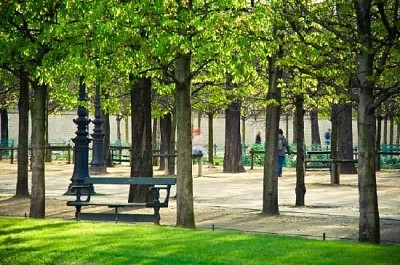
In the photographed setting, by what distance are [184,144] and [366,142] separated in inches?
124

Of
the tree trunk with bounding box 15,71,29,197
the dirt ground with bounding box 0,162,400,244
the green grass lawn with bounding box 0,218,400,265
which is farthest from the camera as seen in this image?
the tree trunk with bounding box 15,71,29,197

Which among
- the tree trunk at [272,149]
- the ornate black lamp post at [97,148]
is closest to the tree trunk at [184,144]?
the tree trunk at [272,149]

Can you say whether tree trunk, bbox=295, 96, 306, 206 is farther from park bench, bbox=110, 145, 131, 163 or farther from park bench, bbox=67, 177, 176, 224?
park bench, bbox=110, 145, 131, 163

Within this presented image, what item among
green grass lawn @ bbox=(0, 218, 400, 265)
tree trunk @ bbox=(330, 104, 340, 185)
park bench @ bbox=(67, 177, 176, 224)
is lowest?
green grass lawn @ bbox=(0, 218, 400, 265)

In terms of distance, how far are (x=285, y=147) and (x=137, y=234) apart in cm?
2149

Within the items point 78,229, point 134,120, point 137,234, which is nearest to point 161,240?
point 137,234

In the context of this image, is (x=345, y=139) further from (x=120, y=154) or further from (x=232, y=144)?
(x=120, y=154)

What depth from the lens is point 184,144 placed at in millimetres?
14602

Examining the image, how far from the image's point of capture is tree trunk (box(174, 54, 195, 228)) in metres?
14.6

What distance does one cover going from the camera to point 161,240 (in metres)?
11.5

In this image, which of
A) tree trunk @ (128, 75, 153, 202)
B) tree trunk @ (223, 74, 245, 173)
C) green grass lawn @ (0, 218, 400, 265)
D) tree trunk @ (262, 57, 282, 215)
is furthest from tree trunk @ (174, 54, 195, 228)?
tree trunk @ (223, 74, 245, 173)

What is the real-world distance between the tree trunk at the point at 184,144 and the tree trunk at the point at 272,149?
3146 mm

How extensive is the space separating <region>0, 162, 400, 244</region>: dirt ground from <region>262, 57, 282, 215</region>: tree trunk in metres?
0.32

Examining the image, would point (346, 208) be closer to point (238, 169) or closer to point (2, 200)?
point (2, 200)
